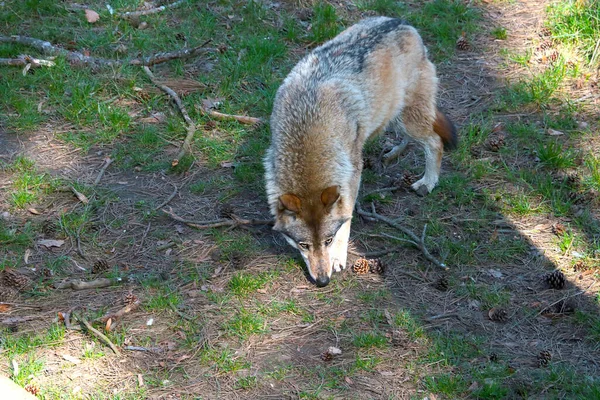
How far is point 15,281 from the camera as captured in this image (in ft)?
17.5

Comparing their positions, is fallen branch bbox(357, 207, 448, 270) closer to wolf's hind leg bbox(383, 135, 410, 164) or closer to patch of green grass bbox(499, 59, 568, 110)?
wolf's hind leg bbox(383, 135, 410, 164)

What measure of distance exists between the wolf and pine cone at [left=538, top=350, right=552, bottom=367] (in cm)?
175

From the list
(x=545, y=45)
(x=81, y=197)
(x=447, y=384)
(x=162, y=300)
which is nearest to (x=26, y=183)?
(x=81, y=197)

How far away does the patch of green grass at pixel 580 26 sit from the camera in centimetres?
847

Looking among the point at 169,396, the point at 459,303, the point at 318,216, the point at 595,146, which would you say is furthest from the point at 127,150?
the point at 595,146

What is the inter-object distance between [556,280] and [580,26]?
14.7 feet

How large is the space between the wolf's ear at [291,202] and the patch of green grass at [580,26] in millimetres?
5078

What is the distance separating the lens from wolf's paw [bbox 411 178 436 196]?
6.80m

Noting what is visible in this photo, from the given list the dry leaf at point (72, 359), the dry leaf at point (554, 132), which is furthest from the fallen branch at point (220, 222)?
the dry leaf at point (554, 132)

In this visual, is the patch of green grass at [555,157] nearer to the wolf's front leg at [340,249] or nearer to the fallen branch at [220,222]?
the wolf's front leg at [340,249]

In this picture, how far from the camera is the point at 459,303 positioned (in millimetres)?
5492

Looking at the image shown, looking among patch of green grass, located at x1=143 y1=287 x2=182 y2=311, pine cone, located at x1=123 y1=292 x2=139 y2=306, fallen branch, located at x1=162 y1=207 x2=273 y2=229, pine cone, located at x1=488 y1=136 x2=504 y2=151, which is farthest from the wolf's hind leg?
pine cone, located at x1=123 y1=292 x2=139 y2=306

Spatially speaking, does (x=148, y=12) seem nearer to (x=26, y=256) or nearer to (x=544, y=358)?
(x=26, y=256)

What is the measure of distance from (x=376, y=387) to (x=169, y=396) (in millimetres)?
1439
